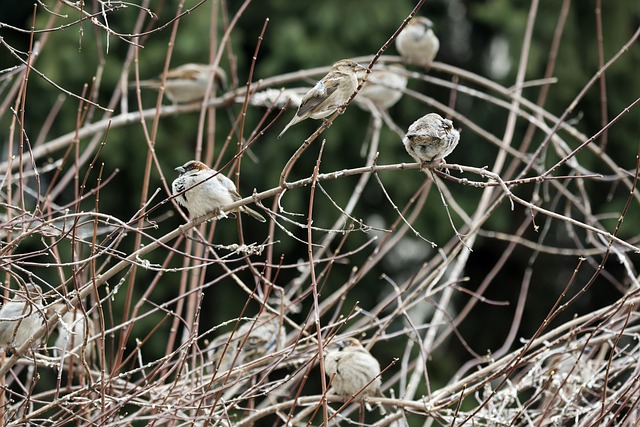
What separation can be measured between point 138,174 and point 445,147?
6.29m

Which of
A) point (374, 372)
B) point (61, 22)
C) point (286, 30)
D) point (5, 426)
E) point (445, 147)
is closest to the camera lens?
Result: point (5, 426)

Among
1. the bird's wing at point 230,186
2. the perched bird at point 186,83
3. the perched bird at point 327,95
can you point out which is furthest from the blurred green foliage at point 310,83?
the bird's wing at point 230,186

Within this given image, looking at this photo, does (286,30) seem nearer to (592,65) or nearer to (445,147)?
(592,65)

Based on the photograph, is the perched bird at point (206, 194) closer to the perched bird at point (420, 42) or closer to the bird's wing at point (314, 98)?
the bird's wing at point (314, 98)

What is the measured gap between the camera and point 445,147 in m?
3.24

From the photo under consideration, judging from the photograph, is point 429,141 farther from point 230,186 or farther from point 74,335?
point 74,335

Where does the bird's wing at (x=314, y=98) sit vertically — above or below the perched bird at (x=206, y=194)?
above

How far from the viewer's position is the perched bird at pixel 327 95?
393cm

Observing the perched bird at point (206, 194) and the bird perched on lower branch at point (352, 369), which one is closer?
the perched bird at point (206, 194)

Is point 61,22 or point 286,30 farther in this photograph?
point 286,30

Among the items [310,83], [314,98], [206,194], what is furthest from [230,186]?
[310,83]

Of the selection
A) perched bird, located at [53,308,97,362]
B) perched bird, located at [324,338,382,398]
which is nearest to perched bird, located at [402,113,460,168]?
perched bird, located at [53,308,97,362]

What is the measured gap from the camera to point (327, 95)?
13.0 ft

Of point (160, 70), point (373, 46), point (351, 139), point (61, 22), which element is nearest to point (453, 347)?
point (351, 139)
